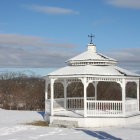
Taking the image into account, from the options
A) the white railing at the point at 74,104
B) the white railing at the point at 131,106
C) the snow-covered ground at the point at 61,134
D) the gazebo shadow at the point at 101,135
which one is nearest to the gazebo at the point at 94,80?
the white railing at the point at 131,106

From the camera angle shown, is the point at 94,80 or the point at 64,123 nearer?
the point at 64,123

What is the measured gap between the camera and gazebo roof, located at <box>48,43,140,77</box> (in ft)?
65.9

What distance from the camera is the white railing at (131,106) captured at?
20.8m

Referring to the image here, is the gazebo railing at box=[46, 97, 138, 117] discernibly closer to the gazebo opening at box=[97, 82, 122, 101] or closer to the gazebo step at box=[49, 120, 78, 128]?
the gazebo step at box=[49, 120, 78, 128]

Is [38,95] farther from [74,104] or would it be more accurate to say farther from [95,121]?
[95,121]

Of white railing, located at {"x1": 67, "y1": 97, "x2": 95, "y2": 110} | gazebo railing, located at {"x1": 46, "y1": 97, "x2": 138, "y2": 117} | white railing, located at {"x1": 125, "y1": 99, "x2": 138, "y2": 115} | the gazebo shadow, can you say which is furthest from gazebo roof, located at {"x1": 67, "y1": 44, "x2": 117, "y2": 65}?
the gazebo shadow

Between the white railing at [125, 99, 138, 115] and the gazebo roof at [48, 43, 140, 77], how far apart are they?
1741 mm

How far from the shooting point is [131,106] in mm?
21406

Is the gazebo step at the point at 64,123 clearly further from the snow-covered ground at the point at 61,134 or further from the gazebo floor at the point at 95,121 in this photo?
the snow-covered ground at the point at 61,134

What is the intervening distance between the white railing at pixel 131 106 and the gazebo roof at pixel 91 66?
1741 millimetres

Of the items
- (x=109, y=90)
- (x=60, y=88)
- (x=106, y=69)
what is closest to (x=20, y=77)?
(x=60, y=88)

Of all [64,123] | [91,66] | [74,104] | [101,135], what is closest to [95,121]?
[64,123]

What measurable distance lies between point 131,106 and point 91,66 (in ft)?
12.1

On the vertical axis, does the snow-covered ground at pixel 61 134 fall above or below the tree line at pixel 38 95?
below
